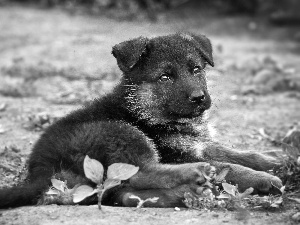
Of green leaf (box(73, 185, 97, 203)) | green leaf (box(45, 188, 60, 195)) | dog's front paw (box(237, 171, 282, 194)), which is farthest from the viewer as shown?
dog's front paw (box(237, 171, 282, 194))

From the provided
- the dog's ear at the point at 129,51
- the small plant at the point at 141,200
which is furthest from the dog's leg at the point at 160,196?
the dog's ear at the point at 129,51

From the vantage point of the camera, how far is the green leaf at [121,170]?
4.20 meters

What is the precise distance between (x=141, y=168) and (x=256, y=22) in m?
10.5

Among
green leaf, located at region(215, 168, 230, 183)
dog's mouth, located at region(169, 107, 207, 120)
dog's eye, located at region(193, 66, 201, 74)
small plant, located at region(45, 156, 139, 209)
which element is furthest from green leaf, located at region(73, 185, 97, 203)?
dog's eye, located at region(193, 66, 201, 74)

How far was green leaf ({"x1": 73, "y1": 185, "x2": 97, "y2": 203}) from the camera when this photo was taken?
405cm

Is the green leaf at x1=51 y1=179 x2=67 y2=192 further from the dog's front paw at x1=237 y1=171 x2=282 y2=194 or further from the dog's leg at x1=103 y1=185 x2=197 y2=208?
the dog's front paw at x1=237 y1=171 x2=282 y2=194

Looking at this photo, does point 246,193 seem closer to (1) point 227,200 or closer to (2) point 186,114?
(1) point 227,200

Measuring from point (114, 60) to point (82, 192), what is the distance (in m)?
6.61

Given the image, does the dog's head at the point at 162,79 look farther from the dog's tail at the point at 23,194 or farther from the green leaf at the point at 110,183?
the dog's tail at the point at 23,194

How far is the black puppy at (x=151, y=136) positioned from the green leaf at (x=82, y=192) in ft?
0.74

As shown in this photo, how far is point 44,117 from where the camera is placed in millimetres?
6766

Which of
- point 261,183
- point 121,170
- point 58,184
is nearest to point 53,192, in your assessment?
point 58,184

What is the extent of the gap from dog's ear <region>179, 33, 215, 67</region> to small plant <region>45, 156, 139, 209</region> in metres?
1.74

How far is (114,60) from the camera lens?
10523 mm
